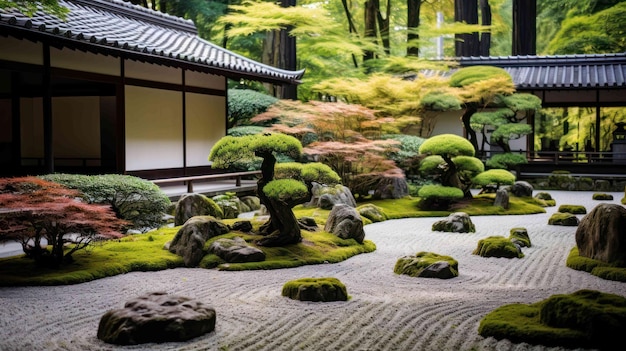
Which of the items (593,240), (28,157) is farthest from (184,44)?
(593,240)

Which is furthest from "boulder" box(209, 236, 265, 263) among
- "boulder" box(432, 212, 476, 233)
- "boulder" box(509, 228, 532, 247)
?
"boulder" box(432, 212, 476, 233)

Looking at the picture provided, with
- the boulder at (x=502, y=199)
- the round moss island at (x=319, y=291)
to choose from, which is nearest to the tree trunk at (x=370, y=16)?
the boulder at (x=502, y=199)

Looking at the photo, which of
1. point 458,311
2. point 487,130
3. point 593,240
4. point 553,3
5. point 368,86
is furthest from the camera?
point 553,3

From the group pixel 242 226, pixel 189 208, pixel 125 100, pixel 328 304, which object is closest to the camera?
pixel 328 304

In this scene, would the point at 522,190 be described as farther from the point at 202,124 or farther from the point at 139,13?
the point at 139,13

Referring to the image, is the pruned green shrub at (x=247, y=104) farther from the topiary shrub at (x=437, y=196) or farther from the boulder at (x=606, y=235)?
the boulder at (x=606, y=235)

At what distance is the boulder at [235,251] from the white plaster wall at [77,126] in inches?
328

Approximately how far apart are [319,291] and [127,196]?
16.9 ft

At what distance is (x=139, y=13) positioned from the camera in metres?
17.7

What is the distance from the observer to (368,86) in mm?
19922

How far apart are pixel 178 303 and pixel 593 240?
21.1 feet

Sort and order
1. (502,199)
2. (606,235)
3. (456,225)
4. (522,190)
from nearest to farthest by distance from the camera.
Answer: (606,235)
(456,225)
(502,199)
(522,190)

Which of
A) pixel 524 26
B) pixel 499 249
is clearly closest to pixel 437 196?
pixel 499 249

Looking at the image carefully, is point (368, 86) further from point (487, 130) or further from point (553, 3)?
point (553, 3)
